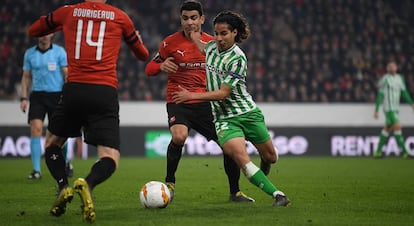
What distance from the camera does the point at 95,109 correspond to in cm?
721

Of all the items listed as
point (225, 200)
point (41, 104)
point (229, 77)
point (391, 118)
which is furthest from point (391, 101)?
point (229, 77)

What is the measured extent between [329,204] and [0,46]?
17082mm

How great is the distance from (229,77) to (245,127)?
0.61 meters

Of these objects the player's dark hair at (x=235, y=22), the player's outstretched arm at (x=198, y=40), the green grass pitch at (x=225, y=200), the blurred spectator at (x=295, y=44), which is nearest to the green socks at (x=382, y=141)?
the blurred spectator at (x=295, y=44)

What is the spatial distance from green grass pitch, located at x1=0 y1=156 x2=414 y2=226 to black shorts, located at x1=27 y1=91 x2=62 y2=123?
3.39ft

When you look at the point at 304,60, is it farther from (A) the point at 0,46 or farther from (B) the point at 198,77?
A: (B) the point at 198,77

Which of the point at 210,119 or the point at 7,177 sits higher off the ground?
the point at 210,119

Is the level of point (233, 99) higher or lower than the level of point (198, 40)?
lower

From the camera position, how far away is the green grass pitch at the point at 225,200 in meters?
7.32

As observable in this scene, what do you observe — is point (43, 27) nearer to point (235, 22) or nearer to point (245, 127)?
point (235, 22)

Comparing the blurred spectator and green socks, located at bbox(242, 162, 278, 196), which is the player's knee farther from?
the blurred spectator

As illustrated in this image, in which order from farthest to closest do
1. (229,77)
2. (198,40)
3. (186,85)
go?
(186,85), (198,40), (229,77)

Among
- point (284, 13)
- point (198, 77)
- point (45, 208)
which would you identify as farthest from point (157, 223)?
point (284, 13)

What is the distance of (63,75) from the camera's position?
13.2 m
